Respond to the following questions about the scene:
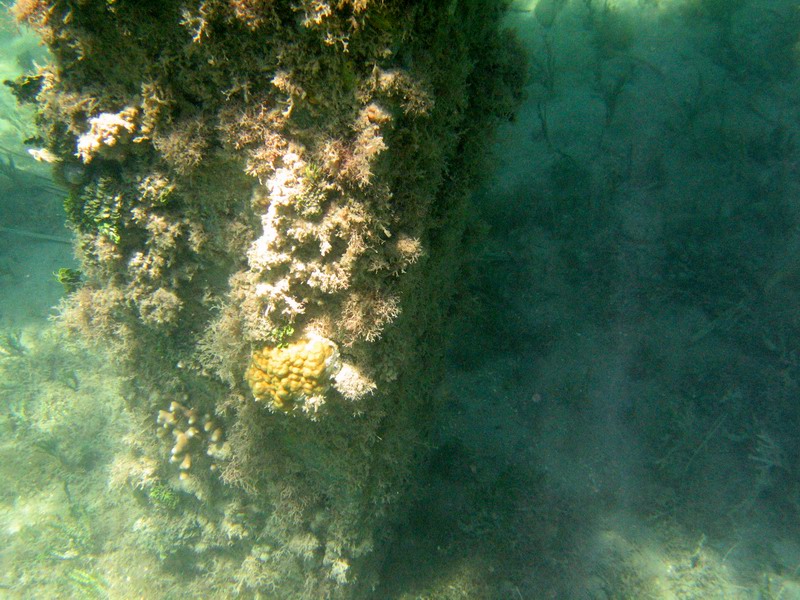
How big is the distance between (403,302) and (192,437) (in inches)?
122

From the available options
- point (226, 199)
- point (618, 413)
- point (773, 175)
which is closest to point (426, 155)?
point (226, 199)

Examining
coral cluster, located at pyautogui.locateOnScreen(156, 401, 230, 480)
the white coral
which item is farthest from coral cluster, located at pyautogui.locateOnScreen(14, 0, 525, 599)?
coral cluster, located at pyautogui.locateOnScreen(156, 401, 230, 480)

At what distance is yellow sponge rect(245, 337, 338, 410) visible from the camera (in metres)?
2.81

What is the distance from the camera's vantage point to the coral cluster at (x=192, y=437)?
14.4 feet

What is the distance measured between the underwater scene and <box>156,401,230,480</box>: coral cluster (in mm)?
35

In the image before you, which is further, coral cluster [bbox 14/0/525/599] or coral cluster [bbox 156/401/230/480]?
coral cluster [bbox 156/401/230/480]

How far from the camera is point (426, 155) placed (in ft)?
9.22

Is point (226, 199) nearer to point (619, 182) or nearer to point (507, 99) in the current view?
point (507, 99)

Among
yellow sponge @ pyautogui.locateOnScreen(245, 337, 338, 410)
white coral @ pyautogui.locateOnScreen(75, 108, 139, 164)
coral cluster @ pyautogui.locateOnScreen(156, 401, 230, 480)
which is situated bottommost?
coral cluster @ pyautogui.locateOnScreen(156, 401, 230, 480)

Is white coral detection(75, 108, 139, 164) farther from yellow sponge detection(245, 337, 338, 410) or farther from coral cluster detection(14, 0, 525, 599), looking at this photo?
yellow sponge detection(245, 337, 338, 410)

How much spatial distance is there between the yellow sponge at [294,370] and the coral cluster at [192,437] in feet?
6.09

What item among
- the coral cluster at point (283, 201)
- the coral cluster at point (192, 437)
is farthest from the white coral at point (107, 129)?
the coral cluster at point (192, 437)

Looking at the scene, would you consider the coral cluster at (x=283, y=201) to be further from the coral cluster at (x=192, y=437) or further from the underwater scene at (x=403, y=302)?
the coral cluster at (x=192, y=437)

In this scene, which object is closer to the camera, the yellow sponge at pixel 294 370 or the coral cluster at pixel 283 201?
the coral cluster at pixel 283 201
